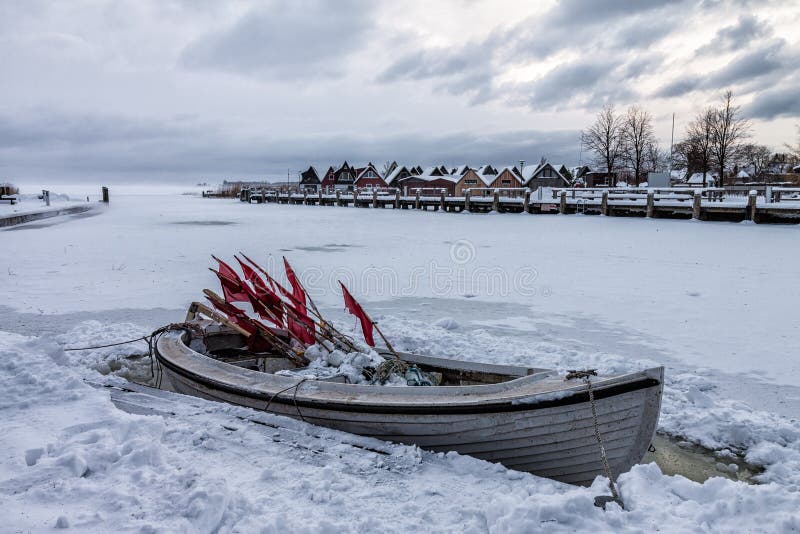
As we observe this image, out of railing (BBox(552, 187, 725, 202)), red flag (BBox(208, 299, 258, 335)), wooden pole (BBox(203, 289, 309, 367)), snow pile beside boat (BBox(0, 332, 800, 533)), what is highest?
railing (BBox(552, 187, 725, 202))

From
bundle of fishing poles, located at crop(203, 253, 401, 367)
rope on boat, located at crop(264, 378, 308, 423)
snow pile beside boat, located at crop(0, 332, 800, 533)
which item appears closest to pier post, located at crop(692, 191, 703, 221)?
bundle of fishing poles, located at crop(203, 253, 401, 367)

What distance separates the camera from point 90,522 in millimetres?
2715

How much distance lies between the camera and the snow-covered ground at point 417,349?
286 centimetres

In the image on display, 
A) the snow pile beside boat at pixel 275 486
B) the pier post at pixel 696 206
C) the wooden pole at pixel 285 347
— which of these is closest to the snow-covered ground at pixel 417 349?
the snow pile beside boat at pixel 275 486

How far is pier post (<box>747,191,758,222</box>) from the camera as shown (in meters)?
20.8

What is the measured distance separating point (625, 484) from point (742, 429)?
5.66ft

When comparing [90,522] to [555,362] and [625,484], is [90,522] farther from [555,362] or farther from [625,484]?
[555,362]

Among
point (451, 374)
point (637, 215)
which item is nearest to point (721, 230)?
point (637, 215)

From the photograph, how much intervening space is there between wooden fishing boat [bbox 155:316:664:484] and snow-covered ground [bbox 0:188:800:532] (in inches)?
5.4

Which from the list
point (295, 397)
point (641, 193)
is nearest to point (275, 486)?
point (295, 397)

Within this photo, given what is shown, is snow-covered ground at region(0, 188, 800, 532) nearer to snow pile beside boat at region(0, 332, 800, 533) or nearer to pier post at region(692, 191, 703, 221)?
snow pile beside boat at region(0, 332, 800, 533)

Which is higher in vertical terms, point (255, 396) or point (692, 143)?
point (692, 143)

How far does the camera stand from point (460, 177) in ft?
223

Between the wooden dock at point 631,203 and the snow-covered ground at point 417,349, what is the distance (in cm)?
823
